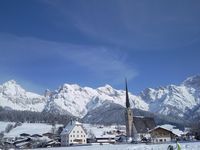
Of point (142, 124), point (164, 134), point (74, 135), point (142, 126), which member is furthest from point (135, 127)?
point (74, 135)

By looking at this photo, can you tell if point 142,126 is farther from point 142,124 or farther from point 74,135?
point 74,135

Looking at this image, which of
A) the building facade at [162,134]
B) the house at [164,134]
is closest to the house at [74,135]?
the building facade at [162,134]

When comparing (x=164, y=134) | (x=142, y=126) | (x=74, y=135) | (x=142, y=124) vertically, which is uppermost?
(x=142, y=124)

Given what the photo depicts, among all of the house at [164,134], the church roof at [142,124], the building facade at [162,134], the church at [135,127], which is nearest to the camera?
the building facade at [162,134]

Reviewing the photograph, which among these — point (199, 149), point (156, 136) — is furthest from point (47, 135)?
point (199, 149)

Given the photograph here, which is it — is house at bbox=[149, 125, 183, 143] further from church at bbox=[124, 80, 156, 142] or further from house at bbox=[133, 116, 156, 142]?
→ church at bbox=[124, 80, 156, 142]

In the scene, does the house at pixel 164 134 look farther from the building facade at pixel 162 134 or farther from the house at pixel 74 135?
the house at pixel 74 135

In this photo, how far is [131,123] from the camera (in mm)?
127500

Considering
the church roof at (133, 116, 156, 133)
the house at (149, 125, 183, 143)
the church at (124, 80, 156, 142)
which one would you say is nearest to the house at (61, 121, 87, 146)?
the church at (124, 80, 156, 142)

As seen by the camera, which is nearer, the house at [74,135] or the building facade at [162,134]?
the building facade at [162,134]

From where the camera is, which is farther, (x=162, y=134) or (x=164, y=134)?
(x=162, y=134)

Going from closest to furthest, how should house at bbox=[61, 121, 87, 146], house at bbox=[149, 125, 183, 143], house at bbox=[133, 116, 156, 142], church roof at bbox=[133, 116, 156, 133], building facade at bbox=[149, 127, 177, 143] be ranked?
building facade at bbox=[149, 127, 177, 143]
house at bbox=[149, 125, 183, 143]
house at bbox=[133, 116, 156, 142]
church roof at bbox=[133, 116, 156, 133]
house at bbox=[61, 121, 87, 146]

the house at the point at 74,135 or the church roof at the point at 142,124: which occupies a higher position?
the church roof at the point at 142,124

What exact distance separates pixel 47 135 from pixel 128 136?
5218 centimetres
